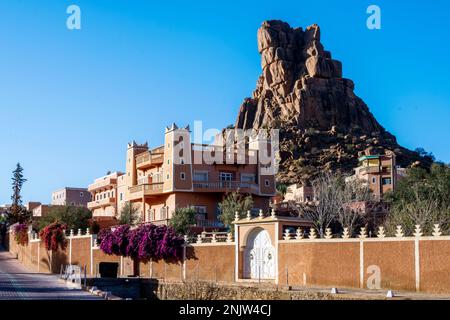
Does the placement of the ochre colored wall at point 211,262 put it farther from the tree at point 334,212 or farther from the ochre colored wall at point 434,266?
the ochre colored wall at point 434,266

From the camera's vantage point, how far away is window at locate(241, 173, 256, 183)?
55.1 metres

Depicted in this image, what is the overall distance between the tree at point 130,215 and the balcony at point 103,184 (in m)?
12.4

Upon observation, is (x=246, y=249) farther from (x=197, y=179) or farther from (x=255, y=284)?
(x=197, y=179)

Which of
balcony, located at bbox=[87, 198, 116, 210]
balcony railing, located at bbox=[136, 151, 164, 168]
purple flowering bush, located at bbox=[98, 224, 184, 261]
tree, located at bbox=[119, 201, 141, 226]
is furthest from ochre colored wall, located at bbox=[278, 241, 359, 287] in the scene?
balcony, located at bbox=[87, 198, 116, 210]

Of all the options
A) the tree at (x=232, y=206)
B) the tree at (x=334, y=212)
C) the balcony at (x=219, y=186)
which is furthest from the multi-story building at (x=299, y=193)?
the tree at (x=232, y=206)

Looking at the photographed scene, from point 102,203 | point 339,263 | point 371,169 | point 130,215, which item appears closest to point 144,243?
point 130,215

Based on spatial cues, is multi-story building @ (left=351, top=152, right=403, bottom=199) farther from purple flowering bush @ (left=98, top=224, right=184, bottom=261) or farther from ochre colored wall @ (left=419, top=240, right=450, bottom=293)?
ochre colored wall @ (left=419, top=240, right=450, bottom=293)

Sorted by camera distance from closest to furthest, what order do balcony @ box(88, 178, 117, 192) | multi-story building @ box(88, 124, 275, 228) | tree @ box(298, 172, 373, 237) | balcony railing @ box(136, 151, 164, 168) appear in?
1. tree @ box(298, 172, 373, 237)
2. multi-story building @ box(88, 124, 275, 228)
3. balcony railing @ box(136, 151, 164, 168)
4. balcony @ box(88, 178, 117, 192)

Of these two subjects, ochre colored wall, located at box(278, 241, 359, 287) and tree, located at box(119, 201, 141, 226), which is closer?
ochre colored wall, located at box(278, 241, 359, 287)

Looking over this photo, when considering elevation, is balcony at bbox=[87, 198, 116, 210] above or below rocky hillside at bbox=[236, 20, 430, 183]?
below

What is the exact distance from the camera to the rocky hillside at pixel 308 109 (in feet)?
351

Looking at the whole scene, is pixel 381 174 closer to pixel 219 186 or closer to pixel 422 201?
pixel 422 201

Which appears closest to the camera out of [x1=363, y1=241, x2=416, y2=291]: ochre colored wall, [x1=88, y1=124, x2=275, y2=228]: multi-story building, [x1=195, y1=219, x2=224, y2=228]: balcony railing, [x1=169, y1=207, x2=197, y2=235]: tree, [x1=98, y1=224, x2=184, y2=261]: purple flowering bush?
[x1=363, y1=241, x2=416, y2=291]: ochre colored wall
